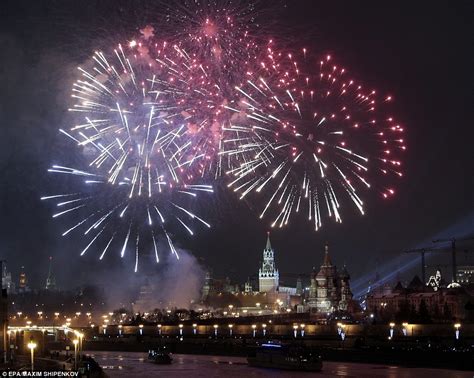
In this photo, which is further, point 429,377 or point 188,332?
point 188,332

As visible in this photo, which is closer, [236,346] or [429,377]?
[429,377]

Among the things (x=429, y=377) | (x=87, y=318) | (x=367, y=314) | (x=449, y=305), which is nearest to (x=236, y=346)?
(x=429, y=377)

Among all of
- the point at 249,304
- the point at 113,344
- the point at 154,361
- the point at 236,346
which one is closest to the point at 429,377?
the point at 154,361

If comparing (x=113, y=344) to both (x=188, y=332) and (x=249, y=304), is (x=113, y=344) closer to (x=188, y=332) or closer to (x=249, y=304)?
(x=188, y=332)

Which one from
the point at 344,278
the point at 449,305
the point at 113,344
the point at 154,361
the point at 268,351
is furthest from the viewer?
the point at 344,278

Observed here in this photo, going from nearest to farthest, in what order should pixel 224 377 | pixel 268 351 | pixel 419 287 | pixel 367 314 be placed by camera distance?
1. pixel 224 377
2. pixel 268 351
3. pixel 367 314
4. pixel 419 287

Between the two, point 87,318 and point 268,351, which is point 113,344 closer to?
point 268,351

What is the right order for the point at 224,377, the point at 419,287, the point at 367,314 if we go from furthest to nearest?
the point at 419,287, the point at 367,314, the point at 224,377

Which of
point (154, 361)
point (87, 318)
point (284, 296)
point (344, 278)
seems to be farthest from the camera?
point (284, 296)
